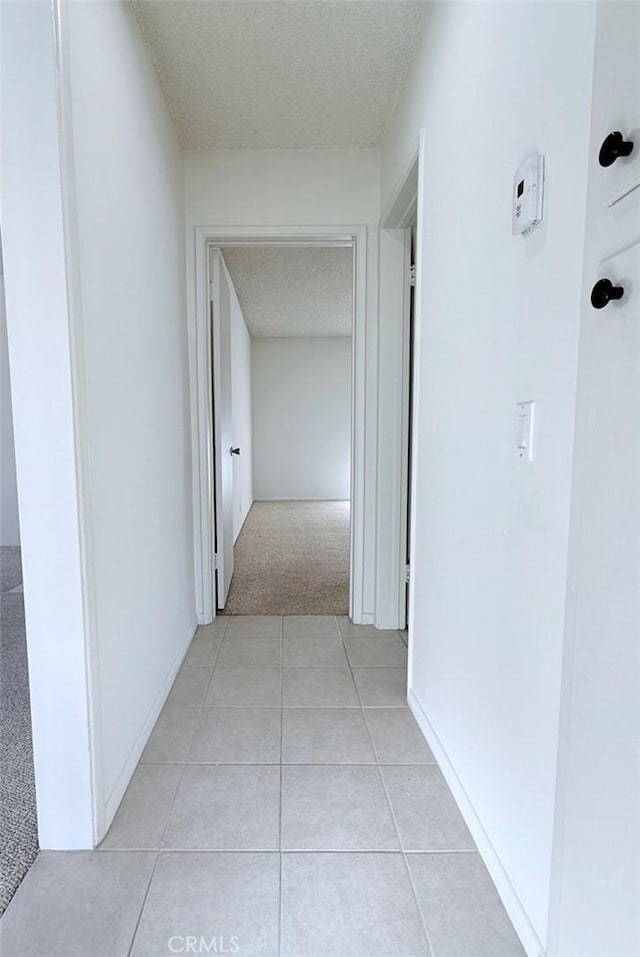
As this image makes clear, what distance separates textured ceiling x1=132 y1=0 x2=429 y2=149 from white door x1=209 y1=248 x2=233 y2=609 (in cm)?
61

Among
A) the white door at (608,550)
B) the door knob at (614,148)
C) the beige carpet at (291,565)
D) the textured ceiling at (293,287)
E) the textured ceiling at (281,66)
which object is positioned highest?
the textured ceiling at (293,287)

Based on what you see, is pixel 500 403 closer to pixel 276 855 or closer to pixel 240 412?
pixel 276 855

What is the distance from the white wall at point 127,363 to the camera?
3.79 ft

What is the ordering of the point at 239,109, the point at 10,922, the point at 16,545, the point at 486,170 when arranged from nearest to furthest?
1. the point at 10,922
2. the point at 486,170
3. the point at 239,109
4. the point at 16,545

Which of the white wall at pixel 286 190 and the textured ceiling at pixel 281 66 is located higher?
the textured ceiling at pixel 281 66

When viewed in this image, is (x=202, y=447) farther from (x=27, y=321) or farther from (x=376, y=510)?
(x=27, y=321)

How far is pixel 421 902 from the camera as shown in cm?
100

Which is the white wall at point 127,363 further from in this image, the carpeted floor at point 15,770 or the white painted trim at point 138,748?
the carpeted floor at point 15,770

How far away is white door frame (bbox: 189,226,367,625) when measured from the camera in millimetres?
2318

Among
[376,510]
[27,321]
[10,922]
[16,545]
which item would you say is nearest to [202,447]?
[376,510]

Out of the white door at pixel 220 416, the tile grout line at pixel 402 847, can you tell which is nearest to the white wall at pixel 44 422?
the tile grout line at pixel 402 847

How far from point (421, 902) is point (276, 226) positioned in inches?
101

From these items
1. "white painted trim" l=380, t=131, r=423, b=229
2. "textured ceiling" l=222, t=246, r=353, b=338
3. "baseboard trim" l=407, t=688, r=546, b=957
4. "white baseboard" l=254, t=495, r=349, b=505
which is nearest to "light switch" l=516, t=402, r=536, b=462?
"baseboard trim" l=407, t=688, r=546, b=957

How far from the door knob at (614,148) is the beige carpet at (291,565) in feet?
A: 7.84
